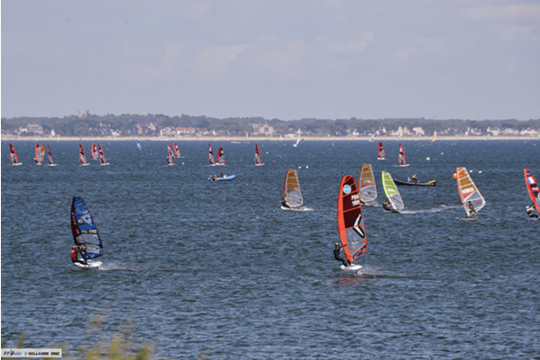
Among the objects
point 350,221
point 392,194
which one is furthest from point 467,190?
point 350,221

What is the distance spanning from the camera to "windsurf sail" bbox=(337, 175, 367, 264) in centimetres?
4269

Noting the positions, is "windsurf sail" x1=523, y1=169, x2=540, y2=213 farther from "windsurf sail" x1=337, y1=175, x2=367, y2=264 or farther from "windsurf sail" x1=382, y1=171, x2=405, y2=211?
"windsurf sail" x1=337, y1=175, x2=367, y2=264

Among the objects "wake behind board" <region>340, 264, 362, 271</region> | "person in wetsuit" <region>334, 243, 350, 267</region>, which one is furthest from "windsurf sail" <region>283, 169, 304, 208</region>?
"wake behind board" <region>340, 264, 362, 271</region>

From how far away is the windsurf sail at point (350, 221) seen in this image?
42688 mm

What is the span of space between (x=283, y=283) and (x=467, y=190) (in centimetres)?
3269

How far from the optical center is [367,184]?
7881 centimetres

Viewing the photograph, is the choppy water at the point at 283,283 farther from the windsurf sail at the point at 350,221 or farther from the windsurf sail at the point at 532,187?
the windsurf sail at the point at 532,187

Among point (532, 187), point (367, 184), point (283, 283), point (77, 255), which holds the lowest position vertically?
point (283, 283)

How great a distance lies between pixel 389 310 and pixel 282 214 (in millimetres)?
41031

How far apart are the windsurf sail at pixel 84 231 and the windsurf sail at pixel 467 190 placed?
3533 centimetres

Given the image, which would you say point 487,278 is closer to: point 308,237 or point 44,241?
point 308,237

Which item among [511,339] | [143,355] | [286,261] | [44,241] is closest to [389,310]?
[511,339]

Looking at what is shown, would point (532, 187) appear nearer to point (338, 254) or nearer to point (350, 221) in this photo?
point (350, 221)

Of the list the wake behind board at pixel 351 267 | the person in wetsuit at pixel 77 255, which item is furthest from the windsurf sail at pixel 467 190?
the person in wetsuit at pixel 77 255
